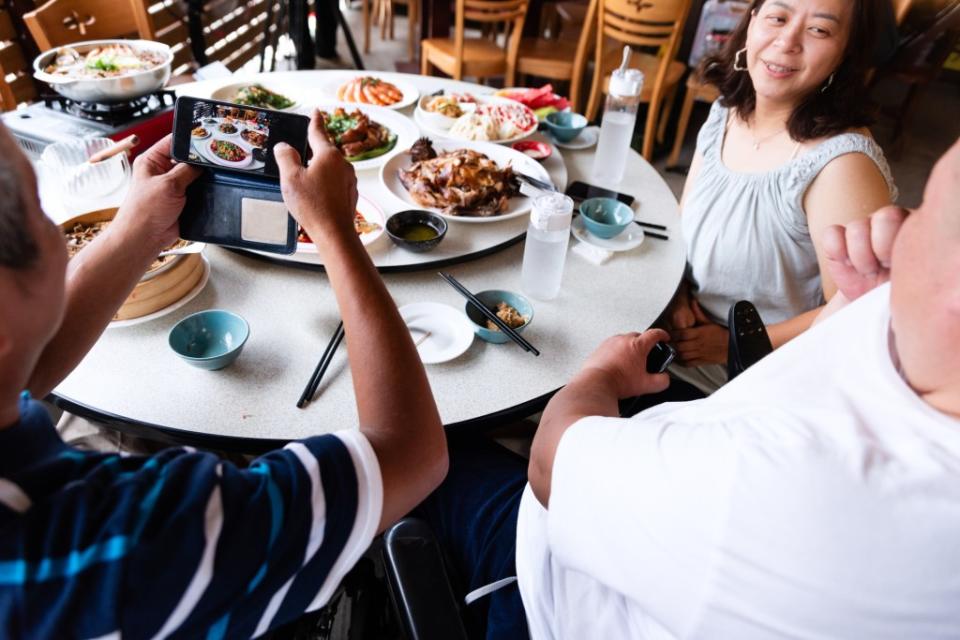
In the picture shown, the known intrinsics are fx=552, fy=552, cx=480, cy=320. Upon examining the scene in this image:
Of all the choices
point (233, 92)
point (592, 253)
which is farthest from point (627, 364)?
point (233, 92)

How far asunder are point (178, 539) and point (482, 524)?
725 millimetres

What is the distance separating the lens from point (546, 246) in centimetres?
135

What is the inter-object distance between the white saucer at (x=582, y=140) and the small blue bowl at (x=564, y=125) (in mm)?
16

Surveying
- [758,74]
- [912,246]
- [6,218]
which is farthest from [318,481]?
[758,74]

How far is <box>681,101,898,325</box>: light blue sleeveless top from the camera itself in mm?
1459

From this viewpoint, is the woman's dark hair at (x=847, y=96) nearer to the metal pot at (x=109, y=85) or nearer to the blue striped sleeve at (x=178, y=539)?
the blue striped sleeve at (x=178, y=539)

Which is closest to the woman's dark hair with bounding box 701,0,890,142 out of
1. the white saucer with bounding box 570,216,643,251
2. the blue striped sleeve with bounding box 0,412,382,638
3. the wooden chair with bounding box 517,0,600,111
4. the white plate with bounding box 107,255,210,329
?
the white saucer with bounding box 570,216,643,251

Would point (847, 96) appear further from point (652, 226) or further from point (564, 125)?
point (564, 125)

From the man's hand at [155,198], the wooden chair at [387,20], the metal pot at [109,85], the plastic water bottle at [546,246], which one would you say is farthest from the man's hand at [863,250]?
the wooden chair at [387,20]

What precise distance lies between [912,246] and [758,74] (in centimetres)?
119

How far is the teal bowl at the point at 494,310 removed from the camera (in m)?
1.21

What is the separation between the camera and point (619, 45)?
464 cm

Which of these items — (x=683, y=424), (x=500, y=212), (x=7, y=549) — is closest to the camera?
(x=7, y=549)

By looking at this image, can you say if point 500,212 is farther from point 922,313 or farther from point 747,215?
point 922,313
